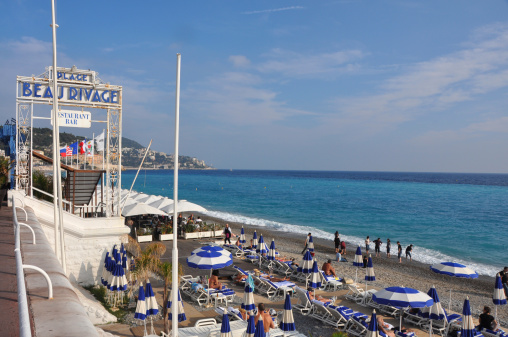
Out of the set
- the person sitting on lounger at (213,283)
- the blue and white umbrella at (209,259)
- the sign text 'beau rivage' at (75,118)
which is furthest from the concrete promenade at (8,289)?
the person sitting on lounger at (213,283)

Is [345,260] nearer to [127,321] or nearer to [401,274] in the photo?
[401,274]

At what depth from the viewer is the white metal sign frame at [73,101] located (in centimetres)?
1388

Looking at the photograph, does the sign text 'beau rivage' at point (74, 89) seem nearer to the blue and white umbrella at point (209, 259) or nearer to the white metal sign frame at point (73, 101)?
the white metal sign frame at point (73, 101)

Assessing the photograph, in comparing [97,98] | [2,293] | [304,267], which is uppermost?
[97,98]

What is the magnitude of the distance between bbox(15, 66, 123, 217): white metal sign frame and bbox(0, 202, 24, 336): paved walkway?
19.5 ft

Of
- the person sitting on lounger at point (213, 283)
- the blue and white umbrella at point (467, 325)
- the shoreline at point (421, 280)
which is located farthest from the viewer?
the shoreline at point (421, 280)

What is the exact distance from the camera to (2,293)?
474cm

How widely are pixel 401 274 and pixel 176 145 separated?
17833mm

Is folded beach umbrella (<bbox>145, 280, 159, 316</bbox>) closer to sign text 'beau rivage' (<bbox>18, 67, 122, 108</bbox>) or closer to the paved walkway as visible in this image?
the paved walkway

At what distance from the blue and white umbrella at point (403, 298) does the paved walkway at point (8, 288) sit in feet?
28.2

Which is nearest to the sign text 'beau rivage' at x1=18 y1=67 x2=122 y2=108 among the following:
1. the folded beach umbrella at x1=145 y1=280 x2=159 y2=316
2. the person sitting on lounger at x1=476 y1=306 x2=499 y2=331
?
the folded beach umbrella at x1=145 y1=280 x2=159 y2=316

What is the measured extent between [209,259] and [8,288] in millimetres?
7344

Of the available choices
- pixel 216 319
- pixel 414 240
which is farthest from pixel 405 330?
pixel 414 240

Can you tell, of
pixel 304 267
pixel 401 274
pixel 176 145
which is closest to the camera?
pixel 176 145
